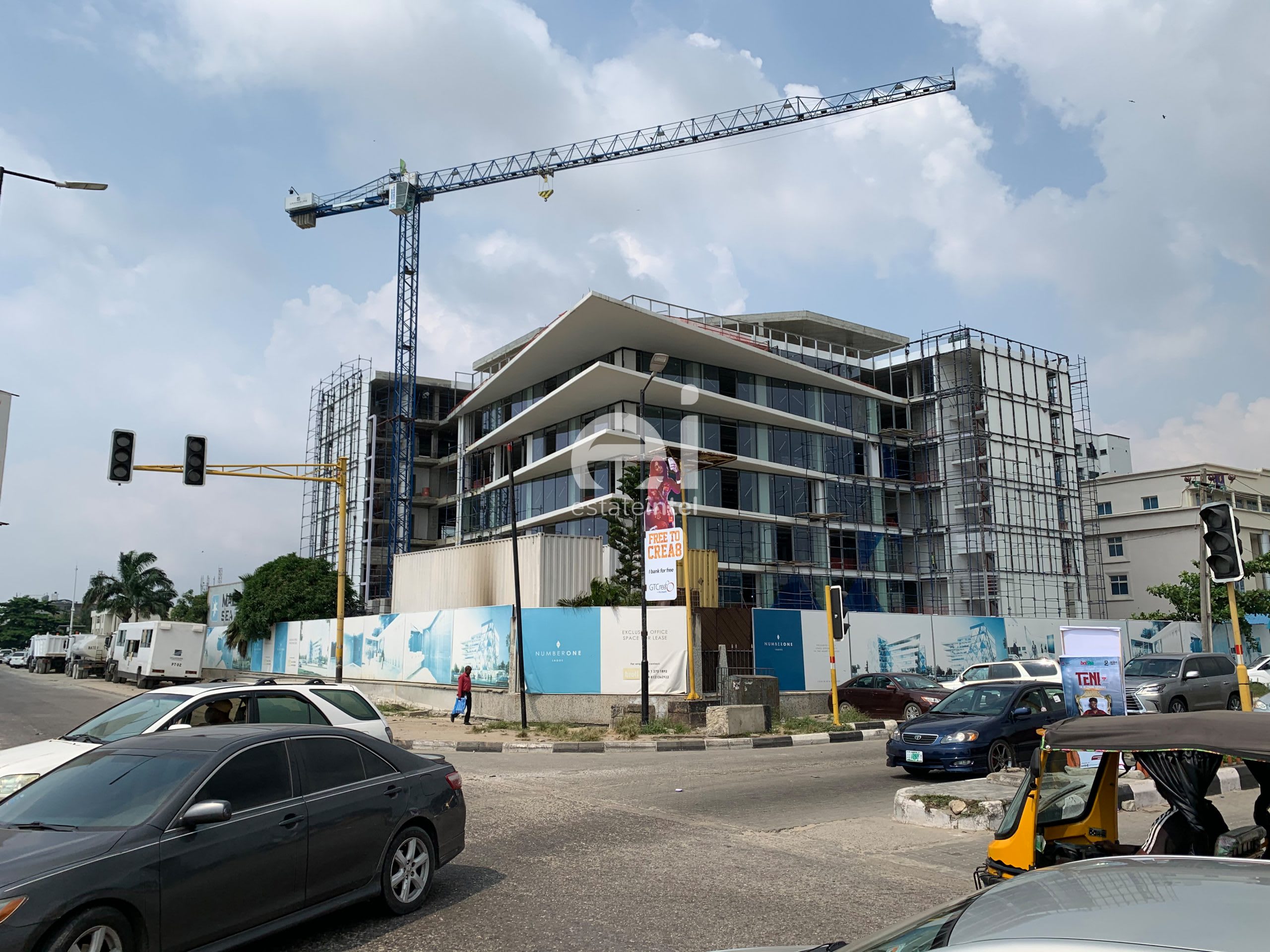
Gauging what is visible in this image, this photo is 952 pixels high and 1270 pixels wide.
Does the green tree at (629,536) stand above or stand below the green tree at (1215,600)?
above

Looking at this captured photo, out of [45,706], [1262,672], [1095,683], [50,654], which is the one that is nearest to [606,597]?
[1095,683]

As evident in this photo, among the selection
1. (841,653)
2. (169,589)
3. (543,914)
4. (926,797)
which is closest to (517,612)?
(841,653)

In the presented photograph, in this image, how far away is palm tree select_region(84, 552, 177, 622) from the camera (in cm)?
8244

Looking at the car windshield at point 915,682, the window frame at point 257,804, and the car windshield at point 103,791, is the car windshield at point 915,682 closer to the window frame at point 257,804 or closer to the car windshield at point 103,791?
the window frame at point 257,804

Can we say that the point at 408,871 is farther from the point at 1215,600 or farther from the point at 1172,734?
the point at 1215,600

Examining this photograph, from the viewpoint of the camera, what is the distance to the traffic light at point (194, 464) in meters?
21.8

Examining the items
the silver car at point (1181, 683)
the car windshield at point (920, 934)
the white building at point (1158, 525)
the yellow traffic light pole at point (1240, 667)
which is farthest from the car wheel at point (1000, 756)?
the white building at point (1158, 525)

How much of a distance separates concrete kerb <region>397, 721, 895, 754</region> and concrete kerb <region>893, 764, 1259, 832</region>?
9.73 metres

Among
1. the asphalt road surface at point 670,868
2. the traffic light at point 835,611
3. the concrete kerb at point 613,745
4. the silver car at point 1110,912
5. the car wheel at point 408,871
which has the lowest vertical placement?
the concrete kerb at point 613,745

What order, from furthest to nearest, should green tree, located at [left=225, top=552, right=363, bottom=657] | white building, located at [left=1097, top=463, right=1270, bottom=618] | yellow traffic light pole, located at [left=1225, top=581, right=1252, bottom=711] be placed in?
white building, located at [left=1097, top=463, right=1270, bottom=618], green tree, located at [left=225, top=552, right=363, bottom=657], yellow traffic light pole, located at [left=1225, top=581, right=1252, bottom=711]

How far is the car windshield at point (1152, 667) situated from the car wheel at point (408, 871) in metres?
20.5

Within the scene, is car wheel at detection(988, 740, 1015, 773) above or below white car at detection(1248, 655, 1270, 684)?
below

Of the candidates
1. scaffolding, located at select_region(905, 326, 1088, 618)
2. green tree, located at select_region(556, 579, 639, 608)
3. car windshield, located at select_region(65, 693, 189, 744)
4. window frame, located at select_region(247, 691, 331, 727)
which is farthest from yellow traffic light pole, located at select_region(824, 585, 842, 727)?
scaffolding, located at select_region(905, 326, 1088, 618)

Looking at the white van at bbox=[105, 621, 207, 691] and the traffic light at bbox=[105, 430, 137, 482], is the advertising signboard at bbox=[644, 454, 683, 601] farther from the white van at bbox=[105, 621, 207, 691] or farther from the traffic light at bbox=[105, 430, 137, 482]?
the white van at bbox=[105, 621, 207, 691]
